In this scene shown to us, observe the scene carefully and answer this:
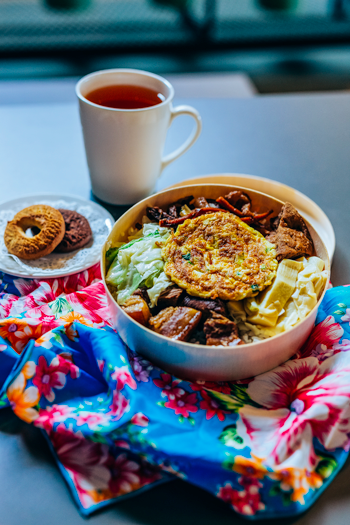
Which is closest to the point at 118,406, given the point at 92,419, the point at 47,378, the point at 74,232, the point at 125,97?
the point at 92,419

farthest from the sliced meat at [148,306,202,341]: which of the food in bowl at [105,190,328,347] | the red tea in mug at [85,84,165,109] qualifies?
the red tea in mug at [85,84,165,109]

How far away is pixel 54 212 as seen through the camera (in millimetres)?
1330

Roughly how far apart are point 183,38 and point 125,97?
3.50 meters

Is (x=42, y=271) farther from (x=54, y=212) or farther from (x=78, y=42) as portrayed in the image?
(x=78, y=42)

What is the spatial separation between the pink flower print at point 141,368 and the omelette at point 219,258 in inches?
8.0

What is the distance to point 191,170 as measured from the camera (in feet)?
5.90

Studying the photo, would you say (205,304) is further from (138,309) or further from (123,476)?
(123,476)

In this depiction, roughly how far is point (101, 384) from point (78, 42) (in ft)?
13.8

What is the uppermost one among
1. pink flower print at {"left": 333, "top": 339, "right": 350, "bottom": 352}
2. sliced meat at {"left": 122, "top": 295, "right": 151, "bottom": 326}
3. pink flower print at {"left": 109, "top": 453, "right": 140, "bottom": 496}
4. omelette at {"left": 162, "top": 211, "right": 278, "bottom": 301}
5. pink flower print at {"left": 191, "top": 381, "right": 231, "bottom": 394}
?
omelette at {"left": 162, "top": 211, "right": 278, "bottom": 301}

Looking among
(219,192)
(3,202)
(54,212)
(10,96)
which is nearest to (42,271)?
(54,212)

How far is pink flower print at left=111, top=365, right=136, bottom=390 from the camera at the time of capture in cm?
93

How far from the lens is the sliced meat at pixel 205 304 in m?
1.01

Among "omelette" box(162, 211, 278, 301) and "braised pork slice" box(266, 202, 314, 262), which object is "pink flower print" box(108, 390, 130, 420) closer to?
"omelette" box(162, 211, 278, 301)

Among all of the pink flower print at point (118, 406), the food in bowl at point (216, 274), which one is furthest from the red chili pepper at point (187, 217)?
the pink flower print at point (118, 406)
